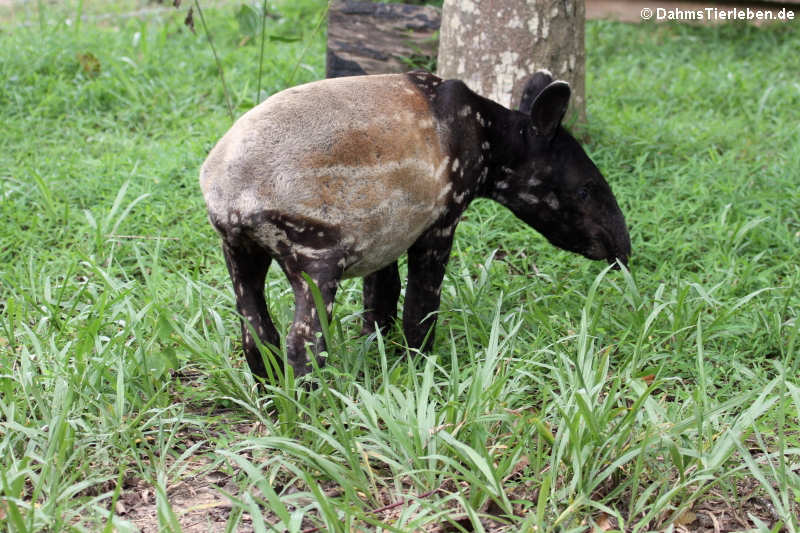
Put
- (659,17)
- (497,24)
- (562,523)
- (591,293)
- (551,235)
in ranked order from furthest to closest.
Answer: (659,17), (497,24), (551,235), (591,293), (562,523)

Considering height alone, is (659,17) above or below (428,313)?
above

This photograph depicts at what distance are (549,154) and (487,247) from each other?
124 centimetres

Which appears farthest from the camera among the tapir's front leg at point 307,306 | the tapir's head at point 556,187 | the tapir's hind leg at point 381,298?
the tapir's hind leg at point 381,298

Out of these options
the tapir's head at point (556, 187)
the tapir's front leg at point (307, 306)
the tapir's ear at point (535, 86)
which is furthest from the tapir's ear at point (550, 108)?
the tapir's front leg at point (307, 306)

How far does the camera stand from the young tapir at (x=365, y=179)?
295cm

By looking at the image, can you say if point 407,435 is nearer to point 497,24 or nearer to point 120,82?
point 497,24

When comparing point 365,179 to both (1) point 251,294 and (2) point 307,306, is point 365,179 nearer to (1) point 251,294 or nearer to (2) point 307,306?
(2) point 307,306

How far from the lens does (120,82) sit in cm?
687

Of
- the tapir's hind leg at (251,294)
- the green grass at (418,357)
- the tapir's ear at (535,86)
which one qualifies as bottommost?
the green grass at (418,357)

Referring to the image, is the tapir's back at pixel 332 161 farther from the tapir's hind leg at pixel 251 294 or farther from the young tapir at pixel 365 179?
the tapir's hind leg at pixel 251 294

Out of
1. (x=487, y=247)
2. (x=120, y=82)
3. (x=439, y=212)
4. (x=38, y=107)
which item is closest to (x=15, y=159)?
(x=38, y=107)

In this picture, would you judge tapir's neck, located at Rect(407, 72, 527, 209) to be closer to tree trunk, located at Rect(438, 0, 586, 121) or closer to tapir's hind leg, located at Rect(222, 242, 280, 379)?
tapir's hind leg, located at Rect(222, 242, 280, 379)

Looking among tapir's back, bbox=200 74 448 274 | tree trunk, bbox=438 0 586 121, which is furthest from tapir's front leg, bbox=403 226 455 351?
tree trunk, bbox=438 0 586 121

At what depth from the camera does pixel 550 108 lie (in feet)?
11.7
